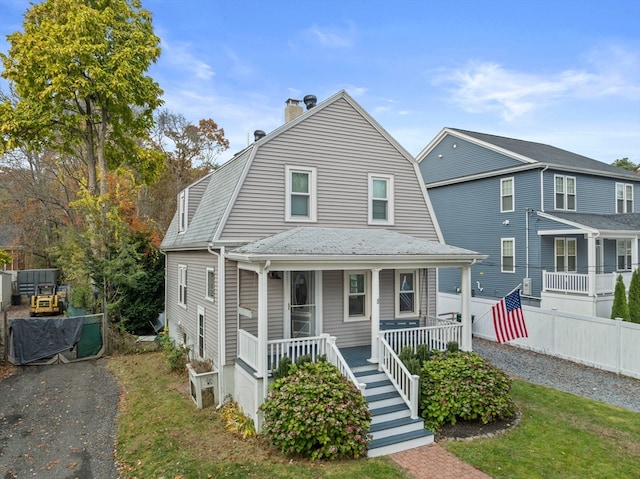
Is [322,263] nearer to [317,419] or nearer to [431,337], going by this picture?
[317,419]

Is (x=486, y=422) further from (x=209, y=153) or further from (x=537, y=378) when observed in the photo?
(x=209, y=153)

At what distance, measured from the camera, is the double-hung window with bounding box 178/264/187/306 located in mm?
13203

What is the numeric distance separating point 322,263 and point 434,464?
429 centimetres

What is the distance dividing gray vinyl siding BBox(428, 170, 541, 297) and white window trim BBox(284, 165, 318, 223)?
12.3m

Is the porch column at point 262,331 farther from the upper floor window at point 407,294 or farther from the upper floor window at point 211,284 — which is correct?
the upper floor window at point 407,294

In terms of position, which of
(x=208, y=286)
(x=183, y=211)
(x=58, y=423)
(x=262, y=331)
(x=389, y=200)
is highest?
(x=389, y=200)

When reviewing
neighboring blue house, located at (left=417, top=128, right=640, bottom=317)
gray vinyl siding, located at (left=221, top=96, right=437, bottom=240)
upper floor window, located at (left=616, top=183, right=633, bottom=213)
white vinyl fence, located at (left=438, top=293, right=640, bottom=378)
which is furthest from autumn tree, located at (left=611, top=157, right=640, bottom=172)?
gray vinyl siding, located at (left=221, top=96, right=437, bottom=240)

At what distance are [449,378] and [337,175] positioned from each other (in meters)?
5.92

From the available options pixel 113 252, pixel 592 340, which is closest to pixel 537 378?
pixel 592 340

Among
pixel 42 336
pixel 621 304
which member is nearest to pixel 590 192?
pixel 621 304

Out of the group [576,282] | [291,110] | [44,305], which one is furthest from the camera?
[44,305]

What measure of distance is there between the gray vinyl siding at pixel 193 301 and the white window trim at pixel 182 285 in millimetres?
143

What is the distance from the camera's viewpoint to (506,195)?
62.5 ft

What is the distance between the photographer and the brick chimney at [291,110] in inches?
482
